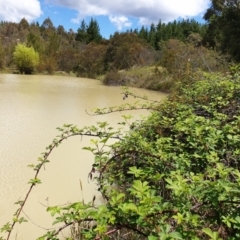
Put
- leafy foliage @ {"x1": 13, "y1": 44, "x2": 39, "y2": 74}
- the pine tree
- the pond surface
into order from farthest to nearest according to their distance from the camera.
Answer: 1. the pine tree
2. leafy foliage @ {"x1": 13, "y1": 44, "x2": 39, "y2": 74}
3. the pond surface

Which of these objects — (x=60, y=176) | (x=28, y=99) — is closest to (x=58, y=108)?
(x=28, y=99)

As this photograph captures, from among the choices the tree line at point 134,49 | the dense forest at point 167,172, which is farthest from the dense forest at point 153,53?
the dense forest at point 167,172

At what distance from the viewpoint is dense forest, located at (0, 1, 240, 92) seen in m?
9.35

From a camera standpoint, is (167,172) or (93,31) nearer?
(167,172)

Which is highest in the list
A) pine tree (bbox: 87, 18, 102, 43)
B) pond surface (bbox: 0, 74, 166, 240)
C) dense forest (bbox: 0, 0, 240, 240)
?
pine tree (bbox: 87, 18, 102, 43)

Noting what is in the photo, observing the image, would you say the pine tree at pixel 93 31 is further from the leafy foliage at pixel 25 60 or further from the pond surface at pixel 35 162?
the pond surface at pixel 35 162

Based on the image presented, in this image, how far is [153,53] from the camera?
19.7 metres

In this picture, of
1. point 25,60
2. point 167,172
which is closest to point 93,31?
point 25,60

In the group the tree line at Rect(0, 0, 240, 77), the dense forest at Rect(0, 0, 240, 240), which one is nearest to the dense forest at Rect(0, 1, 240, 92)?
the tree line at Rect(0, 0, 240, 77)

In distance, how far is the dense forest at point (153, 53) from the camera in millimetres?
9352

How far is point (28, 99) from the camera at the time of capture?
8.86 m

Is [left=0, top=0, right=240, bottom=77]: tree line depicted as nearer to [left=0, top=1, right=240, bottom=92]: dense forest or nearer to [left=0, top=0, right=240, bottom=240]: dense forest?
[left=0, top=1, right=240, bottom=92]: dense forest

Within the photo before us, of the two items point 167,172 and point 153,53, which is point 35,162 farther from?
point 153,53

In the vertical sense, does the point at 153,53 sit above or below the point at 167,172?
above
